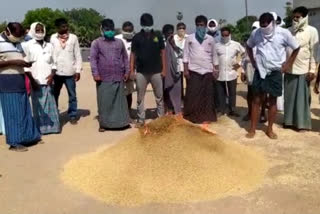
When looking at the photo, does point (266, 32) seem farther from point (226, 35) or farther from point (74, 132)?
point (74, 132)

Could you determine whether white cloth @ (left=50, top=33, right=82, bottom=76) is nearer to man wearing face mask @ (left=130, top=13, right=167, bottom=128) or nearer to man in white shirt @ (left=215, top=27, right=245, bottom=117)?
man wearing face mask @ (left=130, top=13, right=167, bottom=128)

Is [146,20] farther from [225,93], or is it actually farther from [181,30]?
[225,93]

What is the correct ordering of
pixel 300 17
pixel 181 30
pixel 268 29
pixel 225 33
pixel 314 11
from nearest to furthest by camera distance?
pixel 268 29 < pixel 300 17 < pixel 225 33 < pixel 181 30 < pixel 314 11

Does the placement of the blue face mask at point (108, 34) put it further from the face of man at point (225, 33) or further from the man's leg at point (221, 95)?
the man's leg at point (221, 95)

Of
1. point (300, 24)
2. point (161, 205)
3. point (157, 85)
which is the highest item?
point (300, 24)

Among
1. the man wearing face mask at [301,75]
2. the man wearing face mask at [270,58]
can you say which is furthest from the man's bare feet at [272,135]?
the man wearing face mask at [301,75]

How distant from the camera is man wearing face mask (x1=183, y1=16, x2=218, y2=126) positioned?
758cm

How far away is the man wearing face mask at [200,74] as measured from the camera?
758 cm

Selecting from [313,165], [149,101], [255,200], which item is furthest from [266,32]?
[149,101]

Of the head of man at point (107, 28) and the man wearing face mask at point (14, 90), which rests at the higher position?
the head of man at point (107, 28)

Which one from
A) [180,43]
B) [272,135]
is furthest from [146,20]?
[272,135]

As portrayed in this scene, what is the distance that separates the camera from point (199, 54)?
7.57m

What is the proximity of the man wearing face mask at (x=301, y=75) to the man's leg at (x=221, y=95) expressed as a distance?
132cm

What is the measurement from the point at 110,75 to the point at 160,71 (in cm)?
82
